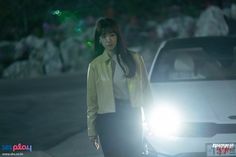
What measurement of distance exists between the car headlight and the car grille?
0.40ft

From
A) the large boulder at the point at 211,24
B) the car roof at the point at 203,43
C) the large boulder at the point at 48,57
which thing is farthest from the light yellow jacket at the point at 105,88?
the large boulder at the point at 211,24

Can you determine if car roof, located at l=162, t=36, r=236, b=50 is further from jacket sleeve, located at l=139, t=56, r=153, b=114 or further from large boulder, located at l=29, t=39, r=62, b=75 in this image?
large boulder, located at l=29, t=39, r=62, b=75

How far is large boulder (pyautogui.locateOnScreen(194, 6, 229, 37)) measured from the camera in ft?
68.2

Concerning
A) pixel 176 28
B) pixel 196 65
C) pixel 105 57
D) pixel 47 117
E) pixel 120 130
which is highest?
pixel 176 28

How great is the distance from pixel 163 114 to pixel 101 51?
4.43 feet

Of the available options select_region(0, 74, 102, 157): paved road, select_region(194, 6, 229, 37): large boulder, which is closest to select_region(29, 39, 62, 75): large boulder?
select_region(0, 74, 102, 157): paved road

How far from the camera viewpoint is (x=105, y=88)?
188 inches

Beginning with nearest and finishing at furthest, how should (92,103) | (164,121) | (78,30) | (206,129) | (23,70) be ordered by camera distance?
(92,103) < (206,129) < (164,121) < (23,70) < (78,30)

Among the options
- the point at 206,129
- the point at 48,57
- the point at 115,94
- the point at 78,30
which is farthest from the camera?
the point at 78,30

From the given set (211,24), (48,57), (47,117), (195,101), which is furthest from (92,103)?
(211,24)

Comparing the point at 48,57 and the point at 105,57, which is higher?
the point at 48,57

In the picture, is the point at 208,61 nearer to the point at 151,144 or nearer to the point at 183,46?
the point at 183,46

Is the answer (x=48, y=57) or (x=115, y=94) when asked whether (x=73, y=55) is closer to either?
(x=48, y=57)

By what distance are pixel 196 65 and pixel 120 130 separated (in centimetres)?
321
